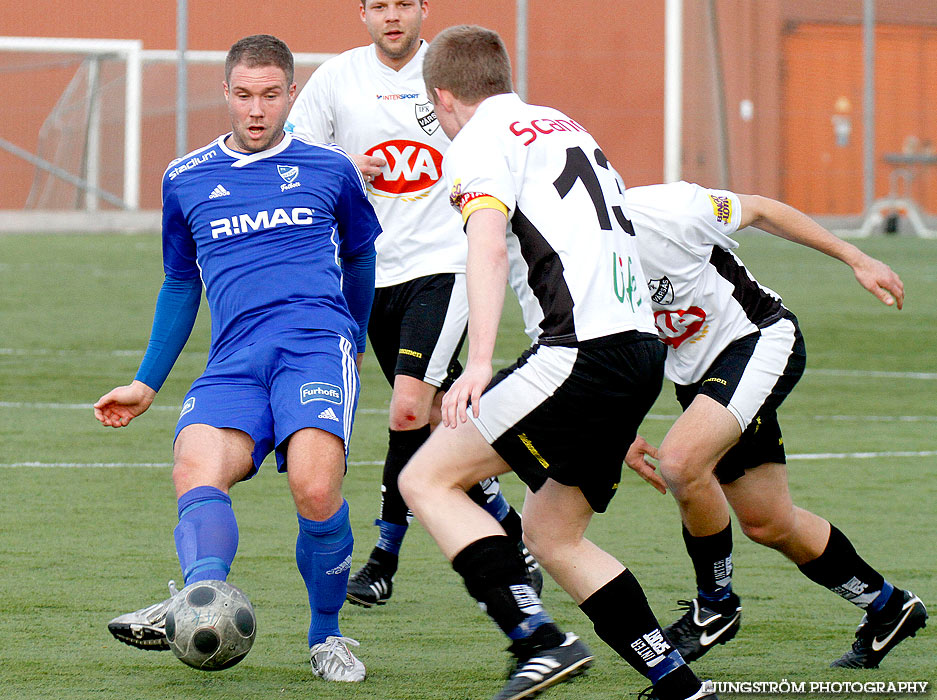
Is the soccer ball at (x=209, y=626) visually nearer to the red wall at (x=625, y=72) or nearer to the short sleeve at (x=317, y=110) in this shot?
the short sleeve at (x=317, y=110)

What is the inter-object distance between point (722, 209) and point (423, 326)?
1.62 metres

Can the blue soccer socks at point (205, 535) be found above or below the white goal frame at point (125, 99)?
below

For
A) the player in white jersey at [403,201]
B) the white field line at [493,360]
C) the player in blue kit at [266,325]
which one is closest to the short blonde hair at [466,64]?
the player in blue kit at [266,325]

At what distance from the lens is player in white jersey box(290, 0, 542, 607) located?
5770mm

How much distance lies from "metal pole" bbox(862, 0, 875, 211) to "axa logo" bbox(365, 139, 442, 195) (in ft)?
77.4

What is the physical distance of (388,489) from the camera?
563 centimetres

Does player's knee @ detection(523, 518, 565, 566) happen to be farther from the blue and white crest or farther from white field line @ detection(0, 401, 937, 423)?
white field line @ detection(0, 401, 937, 423)

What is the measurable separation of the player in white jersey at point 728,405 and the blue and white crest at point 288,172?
100cm

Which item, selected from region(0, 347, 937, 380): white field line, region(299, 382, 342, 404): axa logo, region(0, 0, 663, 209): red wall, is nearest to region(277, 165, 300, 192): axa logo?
region(299, 382, 342, 404): axa logo

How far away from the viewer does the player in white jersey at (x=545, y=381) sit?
12.3 ft

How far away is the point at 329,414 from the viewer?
4148mm

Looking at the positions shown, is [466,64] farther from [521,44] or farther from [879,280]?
[521,44]

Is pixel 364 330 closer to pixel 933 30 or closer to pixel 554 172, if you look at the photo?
pixel 554 172

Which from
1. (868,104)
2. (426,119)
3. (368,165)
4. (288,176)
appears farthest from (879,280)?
(868,104)
